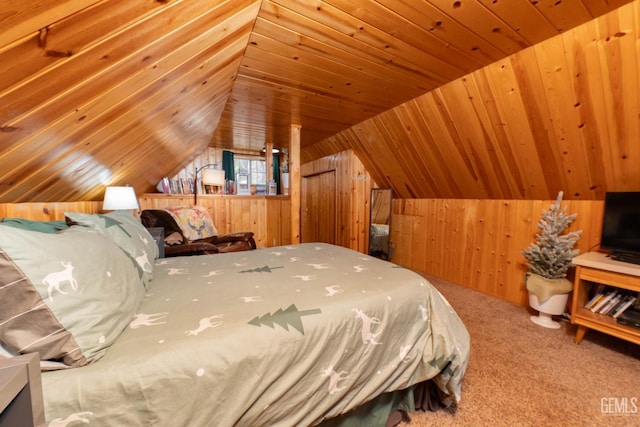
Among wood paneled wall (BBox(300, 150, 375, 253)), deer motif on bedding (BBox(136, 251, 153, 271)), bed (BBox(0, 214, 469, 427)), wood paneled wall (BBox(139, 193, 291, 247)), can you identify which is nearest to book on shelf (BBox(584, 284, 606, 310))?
bed (BBox(0, 214, 469, 427))

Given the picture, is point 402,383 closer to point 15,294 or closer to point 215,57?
point 15,294

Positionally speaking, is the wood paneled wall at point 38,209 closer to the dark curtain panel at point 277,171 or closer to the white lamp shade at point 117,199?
the white lamp shade at point 117,199

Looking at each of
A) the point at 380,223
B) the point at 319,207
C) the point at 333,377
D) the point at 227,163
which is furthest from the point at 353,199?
the point at 333,377

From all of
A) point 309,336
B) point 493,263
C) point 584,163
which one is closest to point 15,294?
point 309,336

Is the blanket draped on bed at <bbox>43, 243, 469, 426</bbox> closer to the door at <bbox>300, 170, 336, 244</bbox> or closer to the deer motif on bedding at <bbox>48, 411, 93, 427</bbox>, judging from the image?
the deer motif on bedding at <bbox>48, 411, 93, 427</bbox>

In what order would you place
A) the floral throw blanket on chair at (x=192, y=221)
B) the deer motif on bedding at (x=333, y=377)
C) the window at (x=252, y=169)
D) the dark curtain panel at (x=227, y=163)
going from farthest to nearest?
the window at (x=252, y=169) < the dark curtain panel at (x=227, y=163) < the floral throw blanket on chair at (x=192, y=221) < the deer motif on bedding at (x=333, y=377)

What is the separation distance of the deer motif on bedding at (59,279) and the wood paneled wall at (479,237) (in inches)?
138

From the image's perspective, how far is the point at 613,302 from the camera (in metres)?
1.92

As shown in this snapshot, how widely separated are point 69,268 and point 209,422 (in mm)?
668

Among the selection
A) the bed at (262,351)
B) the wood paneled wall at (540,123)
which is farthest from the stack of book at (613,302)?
the bed at (262,351)

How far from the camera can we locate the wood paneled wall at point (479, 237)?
2.55m

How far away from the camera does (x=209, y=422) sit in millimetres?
800

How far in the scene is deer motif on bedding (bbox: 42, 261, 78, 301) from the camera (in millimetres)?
734

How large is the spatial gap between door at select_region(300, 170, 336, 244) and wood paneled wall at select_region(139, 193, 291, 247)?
2.41 feet
